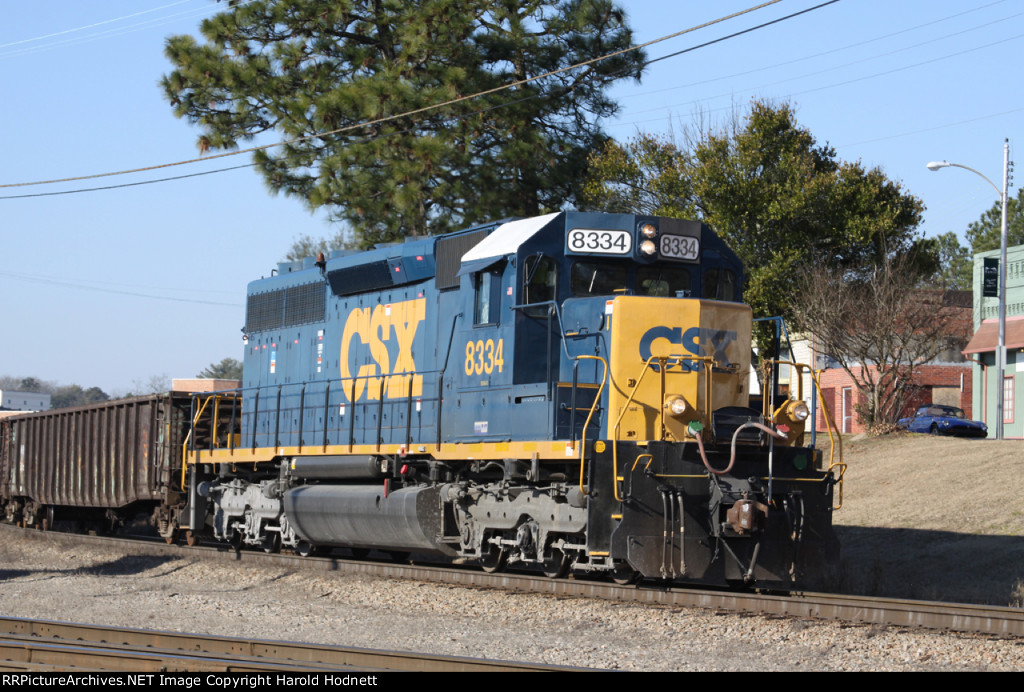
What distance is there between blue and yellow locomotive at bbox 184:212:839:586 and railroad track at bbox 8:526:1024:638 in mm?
234

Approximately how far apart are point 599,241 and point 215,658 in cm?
562

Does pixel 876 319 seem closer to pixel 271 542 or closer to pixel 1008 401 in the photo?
pixel 1008 401

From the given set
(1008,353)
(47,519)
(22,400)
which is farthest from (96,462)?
(22,400)

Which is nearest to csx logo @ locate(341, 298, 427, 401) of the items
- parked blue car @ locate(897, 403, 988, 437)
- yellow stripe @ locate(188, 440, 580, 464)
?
yellow stripe @ locate(188, 440, 580, 464)

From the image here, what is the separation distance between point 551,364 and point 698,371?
144cm

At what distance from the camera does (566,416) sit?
10148mm

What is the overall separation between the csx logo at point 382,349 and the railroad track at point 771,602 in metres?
2.11

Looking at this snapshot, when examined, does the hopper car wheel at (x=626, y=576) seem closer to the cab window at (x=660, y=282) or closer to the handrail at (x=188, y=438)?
the cab window at (x=660, y=282)

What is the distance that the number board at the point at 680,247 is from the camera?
34.8ft

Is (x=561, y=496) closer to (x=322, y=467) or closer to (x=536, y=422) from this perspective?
(x=536, y=422)

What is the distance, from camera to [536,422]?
1033cm

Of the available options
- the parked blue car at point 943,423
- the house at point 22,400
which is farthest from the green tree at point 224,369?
the parked blue car at point 943,423

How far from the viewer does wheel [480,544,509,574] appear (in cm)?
1170
